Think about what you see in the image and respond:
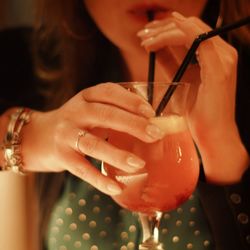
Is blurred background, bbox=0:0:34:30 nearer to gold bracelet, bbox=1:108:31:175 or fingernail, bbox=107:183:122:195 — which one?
gold bracelet, bbox=1:108:31:175

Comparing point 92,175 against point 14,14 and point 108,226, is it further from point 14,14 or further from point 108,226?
point 14,14

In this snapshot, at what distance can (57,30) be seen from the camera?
1513mm

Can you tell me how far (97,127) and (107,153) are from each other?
0.08 m

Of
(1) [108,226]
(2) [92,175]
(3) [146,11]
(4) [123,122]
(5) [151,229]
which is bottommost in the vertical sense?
(1) [108,226]

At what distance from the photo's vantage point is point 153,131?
0.71 meters

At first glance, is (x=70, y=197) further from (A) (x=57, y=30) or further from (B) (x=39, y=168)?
(A) (x=57, y=30)

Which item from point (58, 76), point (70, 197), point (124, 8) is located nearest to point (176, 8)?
point (124, 8)

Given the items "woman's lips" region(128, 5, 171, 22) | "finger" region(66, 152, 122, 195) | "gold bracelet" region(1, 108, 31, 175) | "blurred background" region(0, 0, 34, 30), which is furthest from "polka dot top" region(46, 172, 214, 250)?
"blurred background" region(0, 0, 34, 30)

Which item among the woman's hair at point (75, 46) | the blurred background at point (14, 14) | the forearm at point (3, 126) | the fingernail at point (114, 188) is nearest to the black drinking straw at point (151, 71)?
the fingernail at point (114, 188)

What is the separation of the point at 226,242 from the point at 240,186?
5.0 inches

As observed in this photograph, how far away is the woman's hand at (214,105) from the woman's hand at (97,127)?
30 cm

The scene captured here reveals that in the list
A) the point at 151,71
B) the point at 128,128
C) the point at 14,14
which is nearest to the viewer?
the point at 128,128

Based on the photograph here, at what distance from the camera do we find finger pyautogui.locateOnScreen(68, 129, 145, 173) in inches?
28.0

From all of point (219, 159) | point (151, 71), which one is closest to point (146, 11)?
point (151, 71)
